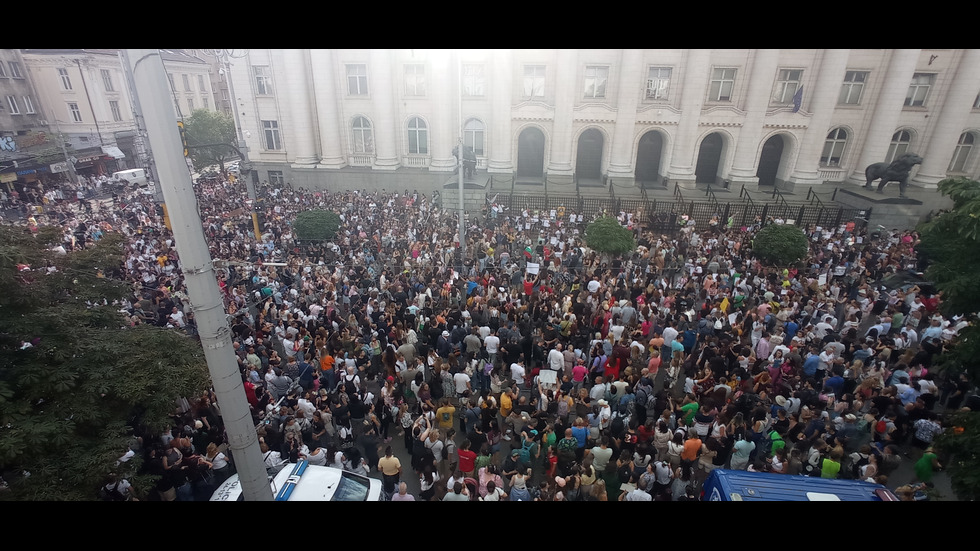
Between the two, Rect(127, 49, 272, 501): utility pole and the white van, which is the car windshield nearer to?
Rect(127, 49, 272, 501): utility pole

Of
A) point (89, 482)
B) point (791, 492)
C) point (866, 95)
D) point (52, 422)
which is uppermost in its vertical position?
point (866, 95)

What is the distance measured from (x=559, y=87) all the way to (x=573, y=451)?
25835 mm

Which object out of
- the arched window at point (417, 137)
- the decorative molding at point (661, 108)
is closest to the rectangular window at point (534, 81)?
the decorative molding at point (661, 108)

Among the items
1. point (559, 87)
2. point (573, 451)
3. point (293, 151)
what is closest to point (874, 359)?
point (573, 451)

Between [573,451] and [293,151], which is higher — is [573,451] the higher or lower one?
the lower one

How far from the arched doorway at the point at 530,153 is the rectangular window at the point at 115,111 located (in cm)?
3778

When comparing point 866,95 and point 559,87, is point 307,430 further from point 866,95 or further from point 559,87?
point 866,95

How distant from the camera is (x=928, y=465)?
764cm

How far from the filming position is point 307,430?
28.9ft

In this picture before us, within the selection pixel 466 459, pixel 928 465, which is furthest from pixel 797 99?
pixel 466 459

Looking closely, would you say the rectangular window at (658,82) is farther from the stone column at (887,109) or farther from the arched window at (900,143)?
the arched window at (900,143)

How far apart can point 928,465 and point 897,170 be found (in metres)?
22.7

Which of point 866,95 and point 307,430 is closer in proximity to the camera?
point 307,430

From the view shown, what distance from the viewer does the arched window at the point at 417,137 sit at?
3116 centimetres
